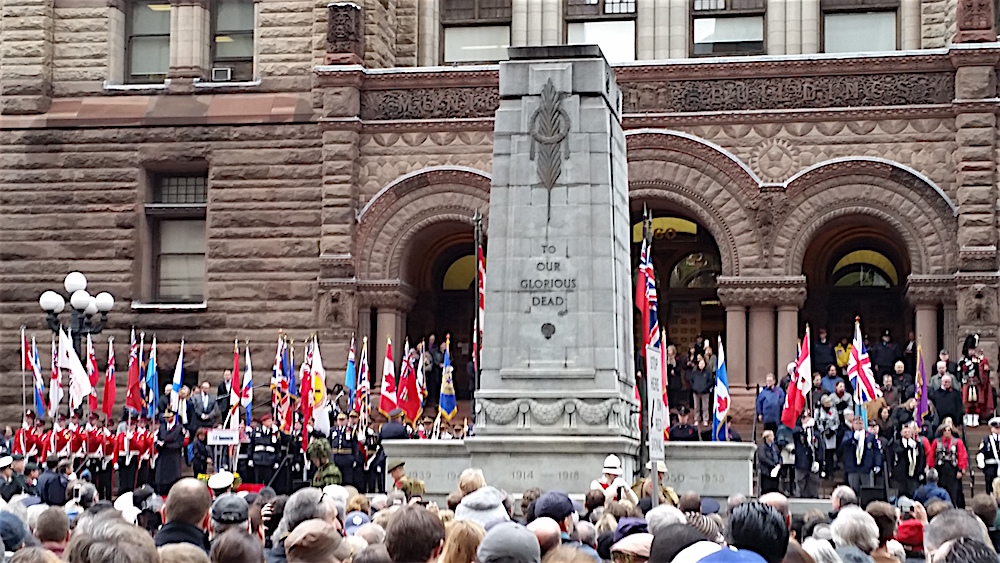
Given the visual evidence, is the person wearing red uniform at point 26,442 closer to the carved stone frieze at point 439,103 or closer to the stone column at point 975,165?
the carved stone frieze at point 439,103

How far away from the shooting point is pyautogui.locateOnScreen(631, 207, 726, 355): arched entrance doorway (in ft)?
127

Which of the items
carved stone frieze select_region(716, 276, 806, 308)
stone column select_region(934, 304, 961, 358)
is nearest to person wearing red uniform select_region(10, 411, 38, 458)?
carved stone frieze select_region(716, 276, 806, 308)

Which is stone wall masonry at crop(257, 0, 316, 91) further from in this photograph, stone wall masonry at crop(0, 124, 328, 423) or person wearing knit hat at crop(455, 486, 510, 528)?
person wearing knit hat at crop(455, 486, 510, 528)

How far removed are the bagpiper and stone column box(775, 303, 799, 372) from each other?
374cm

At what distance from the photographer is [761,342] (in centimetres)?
3441

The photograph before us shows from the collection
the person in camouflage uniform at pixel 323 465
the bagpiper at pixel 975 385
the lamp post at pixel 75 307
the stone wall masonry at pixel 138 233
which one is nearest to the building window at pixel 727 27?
the stone wall masonry at pixel 138 233

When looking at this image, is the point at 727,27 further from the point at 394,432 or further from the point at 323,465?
the point at 323,465

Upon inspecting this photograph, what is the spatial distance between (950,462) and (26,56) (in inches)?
881

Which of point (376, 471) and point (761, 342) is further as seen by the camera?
point (761, 342)

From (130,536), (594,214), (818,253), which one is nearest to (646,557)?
(130,536)

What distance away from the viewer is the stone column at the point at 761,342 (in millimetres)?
34281

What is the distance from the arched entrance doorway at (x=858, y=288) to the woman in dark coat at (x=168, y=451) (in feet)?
46.5

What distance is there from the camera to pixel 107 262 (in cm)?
3747

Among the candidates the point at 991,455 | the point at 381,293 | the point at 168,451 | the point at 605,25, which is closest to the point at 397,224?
the point at 381,293
